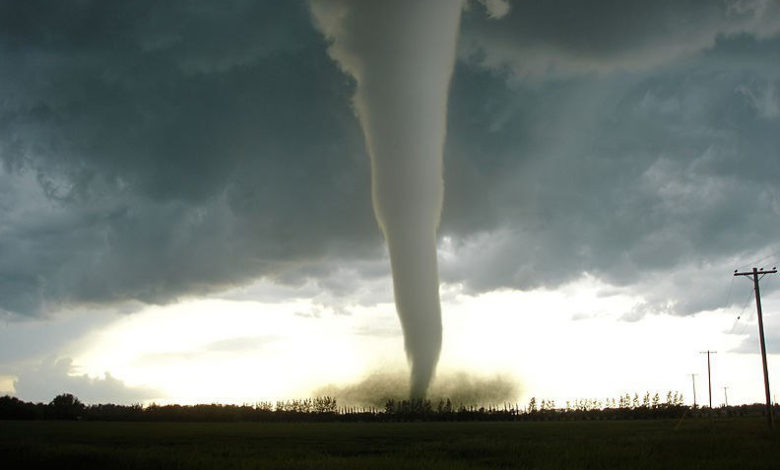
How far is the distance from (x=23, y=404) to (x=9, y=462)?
450 ft

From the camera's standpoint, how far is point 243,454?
139ft

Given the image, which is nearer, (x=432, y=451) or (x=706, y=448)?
(x=706, y=448)

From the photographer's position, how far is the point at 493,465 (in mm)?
35625

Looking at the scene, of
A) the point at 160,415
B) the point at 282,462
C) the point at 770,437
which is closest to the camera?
the point at 282,462

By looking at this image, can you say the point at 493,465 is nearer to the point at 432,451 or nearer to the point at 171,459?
the point at 432,451

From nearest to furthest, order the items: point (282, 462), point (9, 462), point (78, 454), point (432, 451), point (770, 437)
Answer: point (282, 462) → point (9, 462) → point (78, 454) → point (432, 451) → point (770, 437)

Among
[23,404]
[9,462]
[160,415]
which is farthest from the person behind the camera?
[160,415]

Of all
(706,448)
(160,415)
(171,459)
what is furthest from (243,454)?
(160,415)

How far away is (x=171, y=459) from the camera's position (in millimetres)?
36906

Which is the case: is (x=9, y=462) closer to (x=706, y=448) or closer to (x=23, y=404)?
(x=706, y=448)

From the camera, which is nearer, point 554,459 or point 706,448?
point 554,459

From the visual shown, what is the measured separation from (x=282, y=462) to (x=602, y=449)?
2036cm

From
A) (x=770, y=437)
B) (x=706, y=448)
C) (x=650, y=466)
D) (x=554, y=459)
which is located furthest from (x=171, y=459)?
(x=770, y=437)

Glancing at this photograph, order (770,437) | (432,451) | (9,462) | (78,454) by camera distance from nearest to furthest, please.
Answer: (9,462) < (78,454) < (432,451) < (770,437)
